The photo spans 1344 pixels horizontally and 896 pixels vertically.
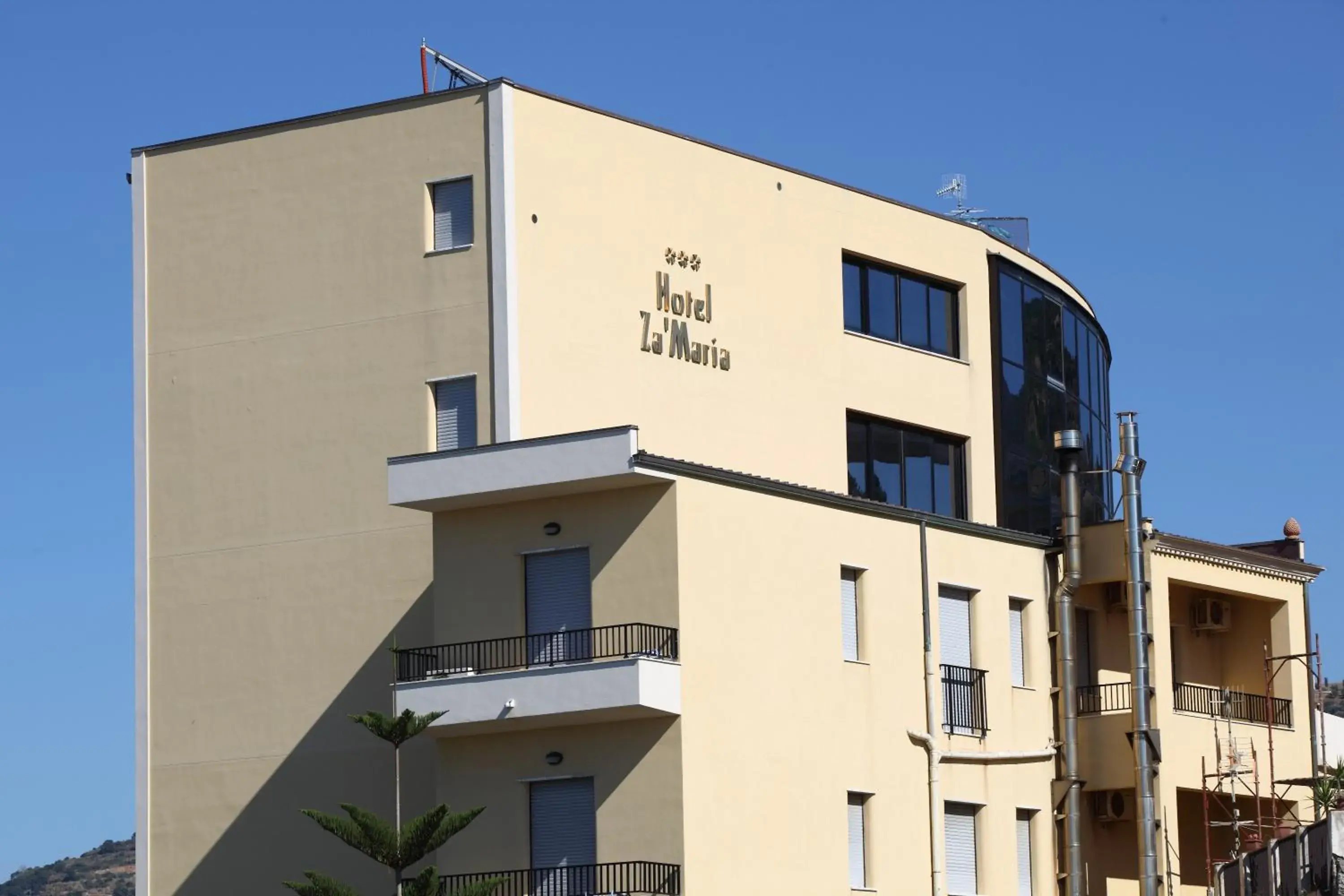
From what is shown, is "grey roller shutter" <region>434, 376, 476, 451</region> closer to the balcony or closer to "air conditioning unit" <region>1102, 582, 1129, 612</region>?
the balcony

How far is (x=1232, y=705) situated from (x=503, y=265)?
16061 millimetres

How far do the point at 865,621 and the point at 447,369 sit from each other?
786 cm

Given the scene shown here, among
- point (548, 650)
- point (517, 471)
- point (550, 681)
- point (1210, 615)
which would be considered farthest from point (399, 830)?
point (1210, 615)

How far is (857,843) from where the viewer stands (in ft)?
118

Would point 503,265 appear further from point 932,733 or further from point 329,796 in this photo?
point 932,733

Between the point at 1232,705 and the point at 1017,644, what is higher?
the point at 1017,644

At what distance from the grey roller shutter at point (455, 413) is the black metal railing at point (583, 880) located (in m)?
7.24

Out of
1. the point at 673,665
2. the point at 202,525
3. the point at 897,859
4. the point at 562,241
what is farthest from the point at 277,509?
the point at 897,859

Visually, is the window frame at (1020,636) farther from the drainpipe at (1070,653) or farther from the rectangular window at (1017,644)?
the drainpipe at (1070,653)

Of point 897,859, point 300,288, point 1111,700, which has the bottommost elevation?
point 897,859

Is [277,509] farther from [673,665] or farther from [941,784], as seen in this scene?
[941,784]

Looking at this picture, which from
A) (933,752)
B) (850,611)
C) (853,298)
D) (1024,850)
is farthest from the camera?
(853,298)

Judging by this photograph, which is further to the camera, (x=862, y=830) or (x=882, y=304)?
(x=882, y=304)

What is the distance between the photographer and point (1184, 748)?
1641 inches
